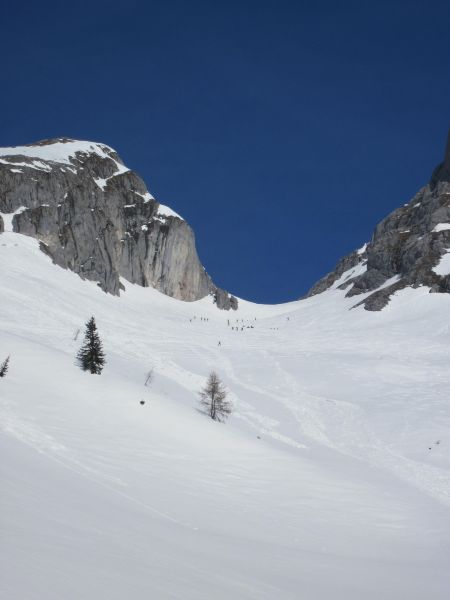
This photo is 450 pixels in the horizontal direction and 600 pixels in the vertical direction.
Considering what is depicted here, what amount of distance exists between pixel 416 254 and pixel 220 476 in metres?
75.1

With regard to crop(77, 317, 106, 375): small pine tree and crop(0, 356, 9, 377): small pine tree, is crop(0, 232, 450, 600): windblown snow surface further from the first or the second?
crop(77, 317, 106, 375): small pine tree

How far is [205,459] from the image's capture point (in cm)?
1723

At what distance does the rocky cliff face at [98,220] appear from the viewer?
87375 millimetres

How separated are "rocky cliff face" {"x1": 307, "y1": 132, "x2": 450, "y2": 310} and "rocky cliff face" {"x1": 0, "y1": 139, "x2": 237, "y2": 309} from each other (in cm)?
3803

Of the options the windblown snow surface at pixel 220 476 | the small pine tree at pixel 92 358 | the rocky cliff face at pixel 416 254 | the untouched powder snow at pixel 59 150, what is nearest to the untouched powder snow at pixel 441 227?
the rocky cliff face at pixel 416 254

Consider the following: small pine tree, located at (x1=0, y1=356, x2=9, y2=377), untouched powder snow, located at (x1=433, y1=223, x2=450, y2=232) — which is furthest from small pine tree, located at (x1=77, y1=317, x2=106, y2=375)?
untouched powder snow, located at (x1=433, y1=223, x2=450, y2=232)

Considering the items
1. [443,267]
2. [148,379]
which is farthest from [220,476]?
[443,267]

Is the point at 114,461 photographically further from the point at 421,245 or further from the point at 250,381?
the point at 421,245

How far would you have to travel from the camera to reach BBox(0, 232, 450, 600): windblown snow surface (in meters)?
6.46

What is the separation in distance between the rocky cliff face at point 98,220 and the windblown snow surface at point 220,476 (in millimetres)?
45036

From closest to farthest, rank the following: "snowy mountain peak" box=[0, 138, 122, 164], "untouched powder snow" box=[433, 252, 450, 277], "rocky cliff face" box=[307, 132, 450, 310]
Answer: "untouched powder snow" box=[433, 252, 450, 277], "rocky cliff face" box=[307, 132, 450, 310], "snowy mountain peak" box=[0, 138, 122, 164]

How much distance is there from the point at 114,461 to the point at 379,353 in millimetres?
→ 39858

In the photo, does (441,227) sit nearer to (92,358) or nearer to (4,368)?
(92,358)

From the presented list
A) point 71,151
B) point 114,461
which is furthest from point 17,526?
point 71,151
